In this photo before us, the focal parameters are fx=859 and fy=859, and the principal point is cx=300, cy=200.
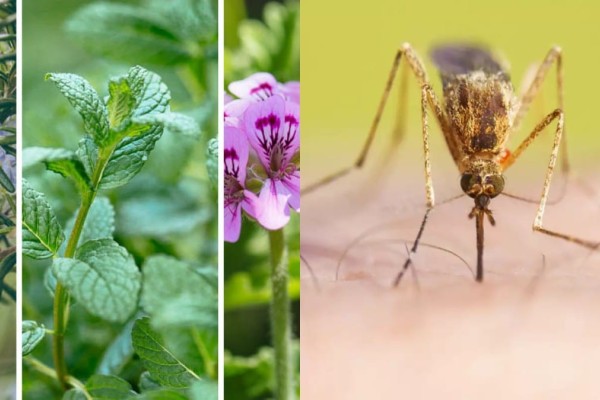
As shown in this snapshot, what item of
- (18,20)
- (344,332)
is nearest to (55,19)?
(18,20)

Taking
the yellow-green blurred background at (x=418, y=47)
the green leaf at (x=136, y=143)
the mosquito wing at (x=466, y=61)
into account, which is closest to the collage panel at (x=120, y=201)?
the green leaf at (x=136, y=143)

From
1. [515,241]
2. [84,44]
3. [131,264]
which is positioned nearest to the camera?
[131,264]

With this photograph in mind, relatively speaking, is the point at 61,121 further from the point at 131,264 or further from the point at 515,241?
the point at 515,241

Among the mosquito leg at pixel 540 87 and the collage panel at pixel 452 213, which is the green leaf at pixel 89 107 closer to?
the collage panel at pixel 452 213

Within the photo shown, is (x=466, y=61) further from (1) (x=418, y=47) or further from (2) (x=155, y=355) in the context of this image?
(2) (x=155, y=355)

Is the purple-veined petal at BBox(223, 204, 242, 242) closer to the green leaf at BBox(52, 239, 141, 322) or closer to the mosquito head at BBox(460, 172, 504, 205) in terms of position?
the green leaf at BBox(52, 239, 141, 322)

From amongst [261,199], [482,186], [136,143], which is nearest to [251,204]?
[261,199]

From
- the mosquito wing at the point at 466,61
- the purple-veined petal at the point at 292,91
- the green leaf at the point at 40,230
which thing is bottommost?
the green leaf at the point at 40,230
